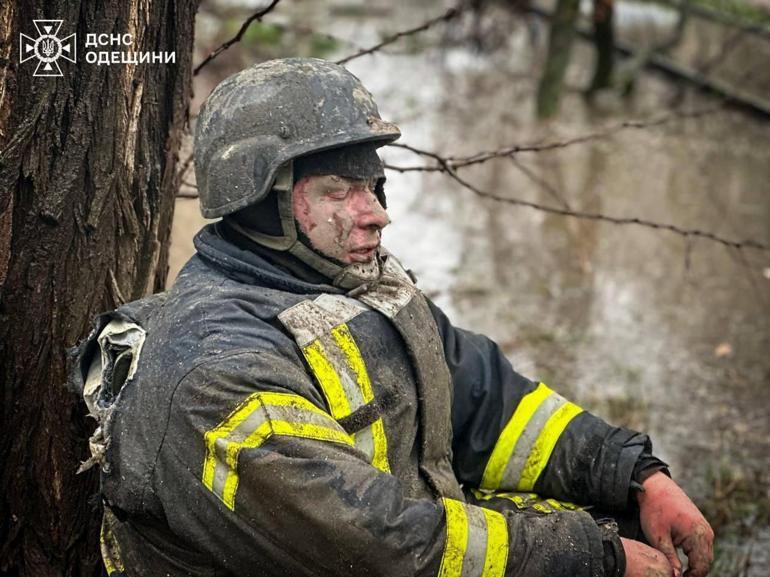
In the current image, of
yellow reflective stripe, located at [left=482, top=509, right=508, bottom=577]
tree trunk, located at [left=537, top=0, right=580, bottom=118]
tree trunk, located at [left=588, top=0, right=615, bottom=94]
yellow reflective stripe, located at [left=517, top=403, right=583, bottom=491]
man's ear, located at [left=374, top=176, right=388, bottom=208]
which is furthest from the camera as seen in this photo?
tree trunk, located at [left=588, top=0, right=615, bottom=94]

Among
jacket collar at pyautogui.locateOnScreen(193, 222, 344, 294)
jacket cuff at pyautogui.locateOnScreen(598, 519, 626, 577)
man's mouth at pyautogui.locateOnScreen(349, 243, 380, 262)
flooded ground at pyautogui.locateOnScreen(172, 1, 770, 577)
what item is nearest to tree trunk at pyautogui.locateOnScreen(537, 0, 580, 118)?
flooded ground at pyautogui.locateOnScreen(172, 1, 770, 577)

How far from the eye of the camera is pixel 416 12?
17.3m

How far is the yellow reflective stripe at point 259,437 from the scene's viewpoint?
222 cm

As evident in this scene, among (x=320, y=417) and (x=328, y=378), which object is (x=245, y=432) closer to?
(x=320, y=417)

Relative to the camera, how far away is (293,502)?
2199 mm

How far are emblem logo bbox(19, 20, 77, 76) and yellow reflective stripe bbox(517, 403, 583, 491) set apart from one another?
1.60 m

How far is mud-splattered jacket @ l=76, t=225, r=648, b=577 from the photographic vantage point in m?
2.22

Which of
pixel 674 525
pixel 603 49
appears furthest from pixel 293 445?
pixel 603 49

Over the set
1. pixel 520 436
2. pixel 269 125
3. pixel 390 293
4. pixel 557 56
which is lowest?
pixel 520 436

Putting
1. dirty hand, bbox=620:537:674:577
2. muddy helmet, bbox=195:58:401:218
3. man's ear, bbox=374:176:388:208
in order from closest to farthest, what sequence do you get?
dirty hand, bbox=620:537:674:577 < muddy helmet, bbox=195:58:401:218 < man's ear, bbox=374:176:388:208

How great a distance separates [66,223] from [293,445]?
98 centimetres

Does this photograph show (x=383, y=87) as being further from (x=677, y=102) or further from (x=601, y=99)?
(x=677, y=102)

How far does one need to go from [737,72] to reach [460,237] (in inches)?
255

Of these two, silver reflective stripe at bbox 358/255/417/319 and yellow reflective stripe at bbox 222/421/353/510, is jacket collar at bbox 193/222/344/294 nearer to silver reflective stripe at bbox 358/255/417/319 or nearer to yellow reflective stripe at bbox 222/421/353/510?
silver reflective stripe at bbox 358/255/417/319
